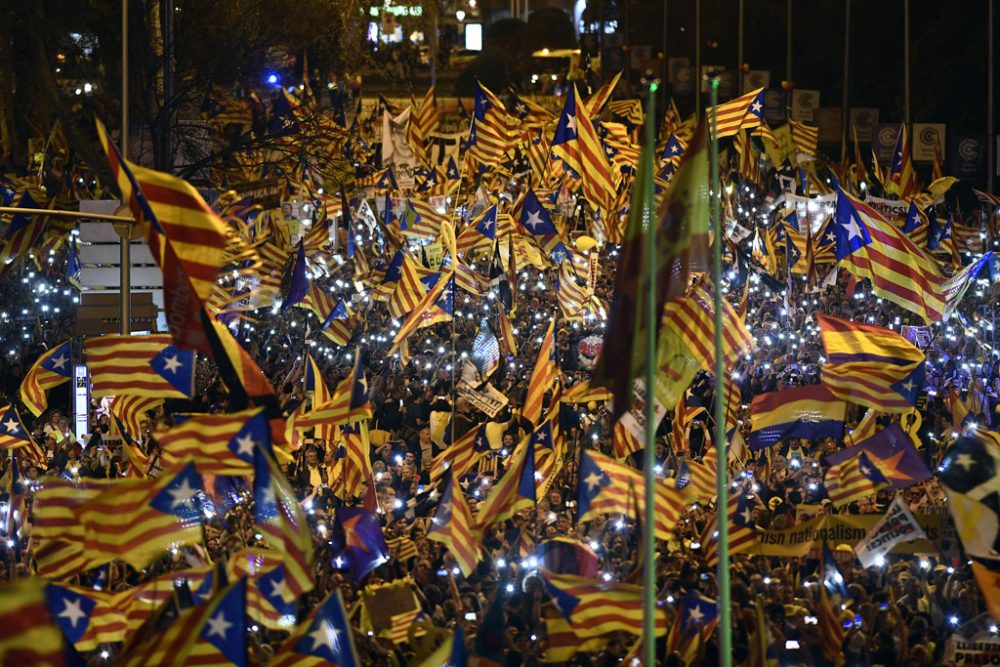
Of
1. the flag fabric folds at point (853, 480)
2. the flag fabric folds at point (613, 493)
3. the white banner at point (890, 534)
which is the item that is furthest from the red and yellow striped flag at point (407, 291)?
the white banner at point (890, 534)

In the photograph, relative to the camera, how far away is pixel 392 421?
25.3 m

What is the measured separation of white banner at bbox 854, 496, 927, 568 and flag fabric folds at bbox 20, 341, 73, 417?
1135cm

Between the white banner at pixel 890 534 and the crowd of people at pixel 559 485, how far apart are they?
13.6 inches

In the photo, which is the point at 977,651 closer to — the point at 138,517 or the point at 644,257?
the point at 644,257

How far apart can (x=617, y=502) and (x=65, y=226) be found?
20.0 metres

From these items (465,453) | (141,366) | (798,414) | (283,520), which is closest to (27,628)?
(283,520)

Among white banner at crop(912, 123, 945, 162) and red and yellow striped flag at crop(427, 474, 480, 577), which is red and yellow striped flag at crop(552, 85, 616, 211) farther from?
white banner at crop(912, 123, 945, 162)

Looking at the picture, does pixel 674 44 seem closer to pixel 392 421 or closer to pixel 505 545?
pixel 392 421

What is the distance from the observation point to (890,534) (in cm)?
1391

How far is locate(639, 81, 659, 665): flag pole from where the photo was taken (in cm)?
975

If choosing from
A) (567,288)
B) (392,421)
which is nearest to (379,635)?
(392,421)

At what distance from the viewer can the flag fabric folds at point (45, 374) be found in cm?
2156

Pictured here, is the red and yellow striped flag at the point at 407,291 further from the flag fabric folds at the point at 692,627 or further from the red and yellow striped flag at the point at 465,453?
the flag fabric folds at the point at 692,627

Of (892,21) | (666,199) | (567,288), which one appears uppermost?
(892,21)
